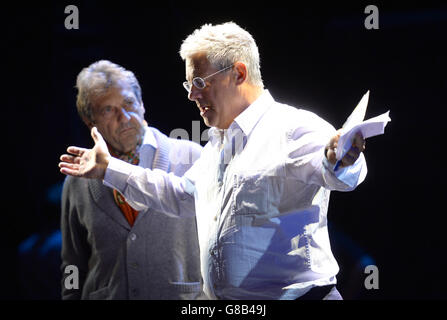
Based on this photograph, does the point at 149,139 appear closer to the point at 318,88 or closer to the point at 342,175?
the point at 318,88

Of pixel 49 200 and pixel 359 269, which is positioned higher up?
pixel 49 200

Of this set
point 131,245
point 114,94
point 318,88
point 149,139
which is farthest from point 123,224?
point 318,88

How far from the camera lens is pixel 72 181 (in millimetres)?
2627

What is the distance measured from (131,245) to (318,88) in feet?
3.84

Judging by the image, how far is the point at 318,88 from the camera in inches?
102

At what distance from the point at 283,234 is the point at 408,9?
4.27 feet

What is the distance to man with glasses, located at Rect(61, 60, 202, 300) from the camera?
2482 mm

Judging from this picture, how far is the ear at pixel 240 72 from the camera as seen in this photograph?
1989mm

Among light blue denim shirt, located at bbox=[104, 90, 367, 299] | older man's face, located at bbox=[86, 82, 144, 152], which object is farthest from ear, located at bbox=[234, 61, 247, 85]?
older man's face, located at bbox=[86, 82, 144, 152]

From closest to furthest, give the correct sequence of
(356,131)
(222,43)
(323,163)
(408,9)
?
(356,131)
(323,163)
(222,43)
(408,9)

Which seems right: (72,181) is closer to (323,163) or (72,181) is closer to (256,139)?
(256,139)

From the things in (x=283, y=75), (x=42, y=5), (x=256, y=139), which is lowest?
(x=256, y=139)

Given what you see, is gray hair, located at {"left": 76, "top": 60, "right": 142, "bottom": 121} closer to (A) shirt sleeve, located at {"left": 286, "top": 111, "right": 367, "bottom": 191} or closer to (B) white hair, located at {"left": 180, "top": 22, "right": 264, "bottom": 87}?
(B) white hair, located at {"left": 180, "top": 22, "right": 264, "bottom": 87}

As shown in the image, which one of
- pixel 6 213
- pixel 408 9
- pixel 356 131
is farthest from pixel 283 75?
pixel 6 213
